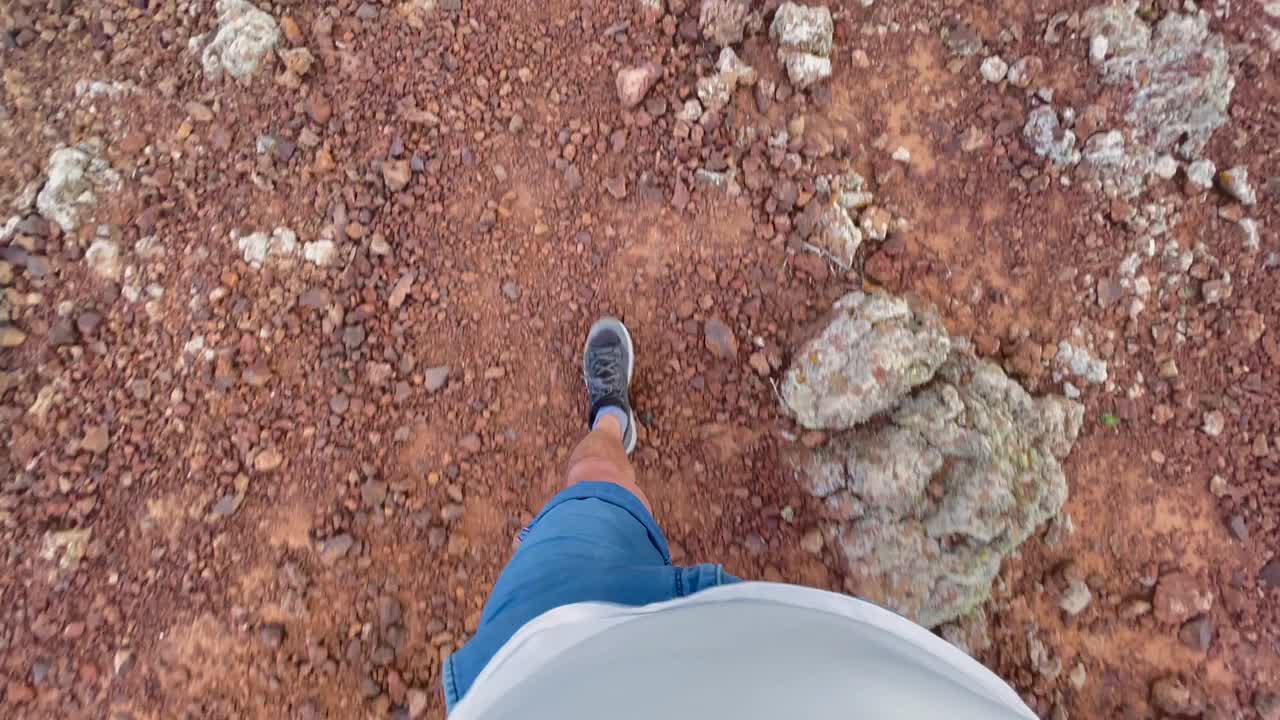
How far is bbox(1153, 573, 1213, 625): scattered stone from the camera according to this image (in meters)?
2.17

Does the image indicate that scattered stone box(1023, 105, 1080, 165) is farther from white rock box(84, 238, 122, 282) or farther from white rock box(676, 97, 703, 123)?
white rock box(84, 238, 122, 282)

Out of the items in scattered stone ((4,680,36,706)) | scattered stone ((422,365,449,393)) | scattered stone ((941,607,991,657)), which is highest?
scattered stone ((422,365,449,393))

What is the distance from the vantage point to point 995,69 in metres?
2.43

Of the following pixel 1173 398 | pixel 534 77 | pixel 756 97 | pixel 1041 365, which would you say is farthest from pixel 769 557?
pixel 534 77

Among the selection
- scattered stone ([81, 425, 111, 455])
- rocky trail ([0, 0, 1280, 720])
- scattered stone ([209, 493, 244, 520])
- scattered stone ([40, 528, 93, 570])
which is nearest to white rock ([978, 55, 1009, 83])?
rocky trail ([0, 0, 1280, 720])

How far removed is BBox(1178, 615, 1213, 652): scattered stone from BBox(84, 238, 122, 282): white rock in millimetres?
3953

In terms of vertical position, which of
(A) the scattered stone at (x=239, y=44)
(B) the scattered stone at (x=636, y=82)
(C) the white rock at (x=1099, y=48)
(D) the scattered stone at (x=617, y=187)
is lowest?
(D) the scattered stone at (x=617, y=187)

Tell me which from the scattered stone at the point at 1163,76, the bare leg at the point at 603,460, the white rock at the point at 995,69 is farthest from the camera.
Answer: the white rock at the point at 995,69

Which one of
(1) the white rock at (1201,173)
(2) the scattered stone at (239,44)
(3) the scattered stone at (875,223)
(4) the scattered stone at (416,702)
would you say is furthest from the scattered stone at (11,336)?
(1) the white rock at (1201,173)

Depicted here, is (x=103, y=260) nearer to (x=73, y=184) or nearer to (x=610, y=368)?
(x=73, y=184)

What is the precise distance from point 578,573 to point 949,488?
1351 mm

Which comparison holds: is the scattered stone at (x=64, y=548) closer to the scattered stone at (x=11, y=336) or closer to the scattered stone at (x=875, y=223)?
the scattered stone at (x=11, y=336)

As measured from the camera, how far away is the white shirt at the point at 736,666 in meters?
0.81

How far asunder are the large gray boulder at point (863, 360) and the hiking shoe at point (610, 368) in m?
0.59
